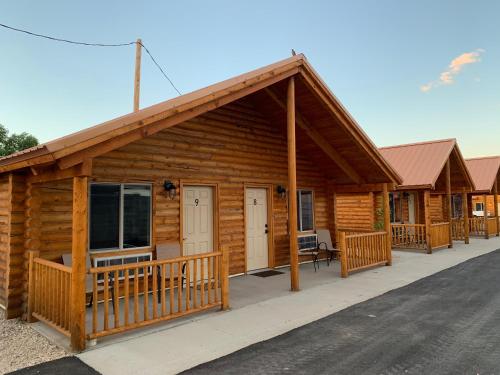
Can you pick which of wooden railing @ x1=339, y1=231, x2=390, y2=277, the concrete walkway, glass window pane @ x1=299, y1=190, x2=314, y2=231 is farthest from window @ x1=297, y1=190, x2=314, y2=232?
the concrete walkway

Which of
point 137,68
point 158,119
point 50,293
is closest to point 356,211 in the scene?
point 137,68

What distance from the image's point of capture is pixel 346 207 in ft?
49.6

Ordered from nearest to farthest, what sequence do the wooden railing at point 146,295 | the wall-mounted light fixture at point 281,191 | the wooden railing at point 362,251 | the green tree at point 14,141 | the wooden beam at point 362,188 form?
the wooden railing at point 146,295, the wooden railing at point 362,251, the wall-mounted light fixture at point 281,191, the wooden beam at point 362,188, the green tree at point 14,141

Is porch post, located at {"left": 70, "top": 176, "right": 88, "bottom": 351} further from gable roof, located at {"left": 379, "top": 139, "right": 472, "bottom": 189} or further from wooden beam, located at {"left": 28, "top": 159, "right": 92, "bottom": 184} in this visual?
gable roof, located at {"left": 379, "top": 139, "right": 472, "bottom": 189}

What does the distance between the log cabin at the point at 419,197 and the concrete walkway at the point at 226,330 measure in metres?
5.33

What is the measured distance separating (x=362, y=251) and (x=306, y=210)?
2.09 metres

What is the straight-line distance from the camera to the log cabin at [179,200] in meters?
4.15

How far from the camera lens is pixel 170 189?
6.79 meters

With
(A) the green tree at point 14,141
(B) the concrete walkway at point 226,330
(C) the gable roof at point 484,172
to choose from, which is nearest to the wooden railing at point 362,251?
(B) the concrete walkway at point 226,330

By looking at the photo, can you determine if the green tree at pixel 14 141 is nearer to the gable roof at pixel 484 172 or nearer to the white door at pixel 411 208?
the white door at pixel 411 208

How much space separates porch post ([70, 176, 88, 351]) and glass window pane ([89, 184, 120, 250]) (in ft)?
7.02

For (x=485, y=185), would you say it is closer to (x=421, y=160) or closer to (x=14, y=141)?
(x=421, y=160)

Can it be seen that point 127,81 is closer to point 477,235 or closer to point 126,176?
point 126,176

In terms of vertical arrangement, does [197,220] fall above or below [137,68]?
below
